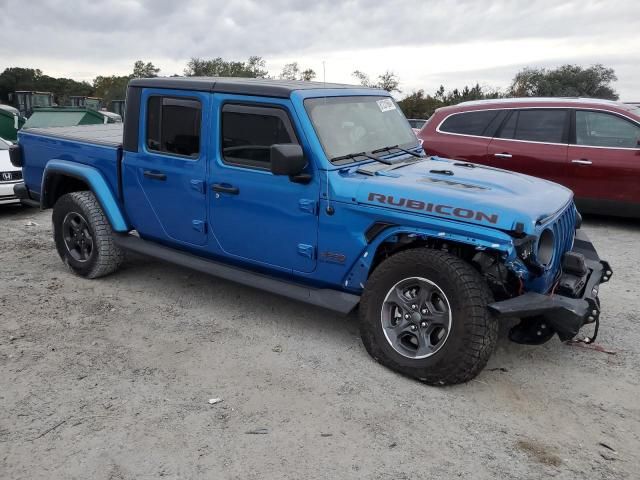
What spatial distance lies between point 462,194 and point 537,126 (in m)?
4.81

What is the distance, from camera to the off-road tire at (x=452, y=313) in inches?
132

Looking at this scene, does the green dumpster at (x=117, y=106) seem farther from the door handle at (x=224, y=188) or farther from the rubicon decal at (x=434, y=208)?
the rubicon decal at (x=434, y=208)

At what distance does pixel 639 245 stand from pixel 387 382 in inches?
184

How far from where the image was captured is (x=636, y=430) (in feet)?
10.4

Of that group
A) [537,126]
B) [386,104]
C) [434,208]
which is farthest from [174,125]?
[537,126]

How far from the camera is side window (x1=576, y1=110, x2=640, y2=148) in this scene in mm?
7184

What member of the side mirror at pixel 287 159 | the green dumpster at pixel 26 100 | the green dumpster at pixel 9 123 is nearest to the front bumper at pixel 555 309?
the side mirror at pixel 287 159

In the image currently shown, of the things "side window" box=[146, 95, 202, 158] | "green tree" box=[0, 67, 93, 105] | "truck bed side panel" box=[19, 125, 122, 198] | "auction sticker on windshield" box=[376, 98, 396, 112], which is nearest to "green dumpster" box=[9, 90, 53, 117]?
"truck bed side panel" box=[19, 125, 122, 198]

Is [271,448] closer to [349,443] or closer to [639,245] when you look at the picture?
[349,443]

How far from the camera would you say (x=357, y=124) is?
171 inches

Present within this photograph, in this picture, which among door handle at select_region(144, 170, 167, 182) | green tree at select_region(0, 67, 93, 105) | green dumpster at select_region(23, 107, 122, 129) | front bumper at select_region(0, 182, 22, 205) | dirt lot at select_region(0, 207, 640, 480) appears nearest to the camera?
dirt lot at select_region(0, 207, 640, 480)

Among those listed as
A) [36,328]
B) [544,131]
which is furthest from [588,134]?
[36,328]

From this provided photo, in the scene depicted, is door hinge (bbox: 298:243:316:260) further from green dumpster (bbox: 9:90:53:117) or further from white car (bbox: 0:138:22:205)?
green dumpster (bbox: 9:90:53:117)

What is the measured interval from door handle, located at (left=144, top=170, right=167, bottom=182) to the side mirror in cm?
132
